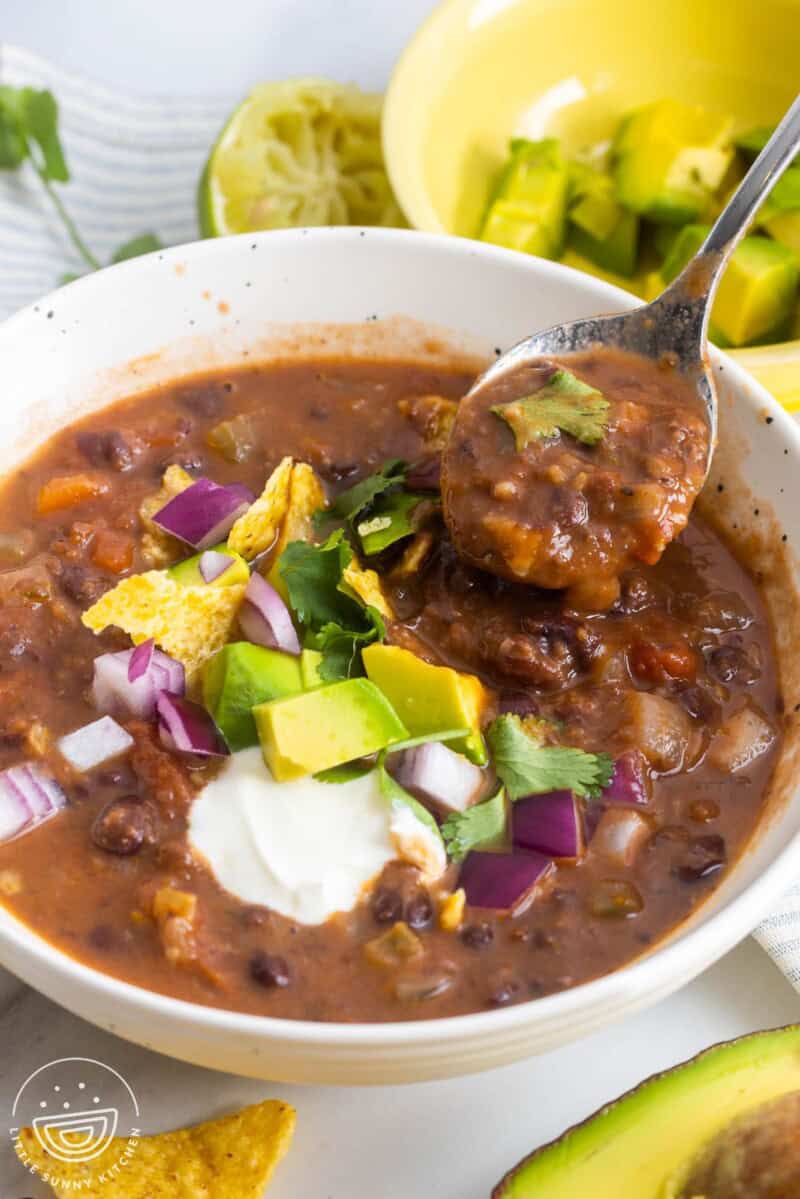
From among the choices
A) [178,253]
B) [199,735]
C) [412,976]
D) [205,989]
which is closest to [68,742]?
[199,735]

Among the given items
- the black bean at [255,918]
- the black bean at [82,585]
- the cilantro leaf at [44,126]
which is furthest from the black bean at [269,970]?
the cilantro leaf at [44,126]

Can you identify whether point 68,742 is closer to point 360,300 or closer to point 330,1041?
point 330,1041

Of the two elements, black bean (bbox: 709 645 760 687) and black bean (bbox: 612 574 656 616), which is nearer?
black bean (bbox: 709 645 760 687)

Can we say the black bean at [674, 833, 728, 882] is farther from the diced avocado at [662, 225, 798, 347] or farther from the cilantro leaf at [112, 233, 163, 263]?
the cilantro leaf at [112, 233, 163, 263]

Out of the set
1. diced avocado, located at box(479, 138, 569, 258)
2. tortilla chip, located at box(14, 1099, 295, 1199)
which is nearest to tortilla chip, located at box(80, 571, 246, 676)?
tortilla chip, located at box(14, 1099, 295, 1199)

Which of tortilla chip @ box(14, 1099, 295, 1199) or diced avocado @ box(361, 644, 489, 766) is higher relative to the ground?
diced avocado @ box(361, 644, 489, 766)
